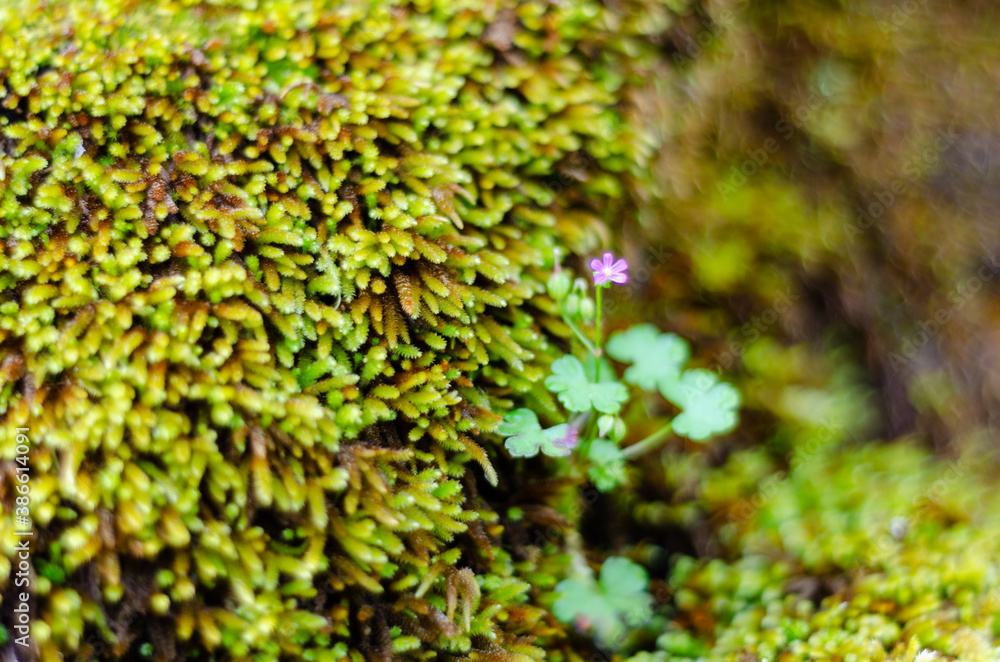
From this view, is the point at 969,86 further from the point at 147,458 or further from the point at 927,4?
the point at 147,458

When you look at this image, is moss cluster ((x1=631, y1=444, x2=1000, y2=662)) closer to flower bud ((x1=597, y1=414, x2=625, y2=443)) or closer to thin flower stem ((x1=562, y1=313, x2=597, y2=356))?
flower bud ((x1=597, y1=414, x2=625, y2=443))

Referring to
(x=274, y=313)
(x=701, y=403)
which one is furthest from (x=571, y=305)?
(x=274, y=313)

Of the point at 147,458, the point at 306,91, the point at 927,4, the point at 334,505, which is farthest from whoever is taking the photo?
the point at 927,4

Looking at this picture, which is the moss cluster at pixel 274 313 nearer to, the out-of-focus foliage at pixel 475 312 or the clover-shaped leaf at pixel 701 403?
the out-of-focus foliage at pixel 475 312

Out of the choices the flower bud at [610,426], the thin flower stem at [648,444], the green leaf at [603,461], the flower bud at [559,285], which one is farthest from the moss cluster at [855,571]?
the flower bud at [559,285]

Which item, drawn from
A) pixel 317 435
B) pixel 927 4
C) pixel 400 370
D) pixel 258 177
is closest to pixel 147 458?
pixel 317 435

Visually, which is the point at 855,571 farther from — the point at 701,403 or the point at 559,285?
the point at 559,285

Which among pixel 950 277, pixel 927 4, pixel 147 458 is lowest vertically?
pixel 147 458

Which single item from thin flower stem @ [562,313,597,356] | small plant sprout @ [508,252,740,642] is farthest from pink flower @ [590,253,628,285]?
thin flower stem @ [562,313,597,356]
